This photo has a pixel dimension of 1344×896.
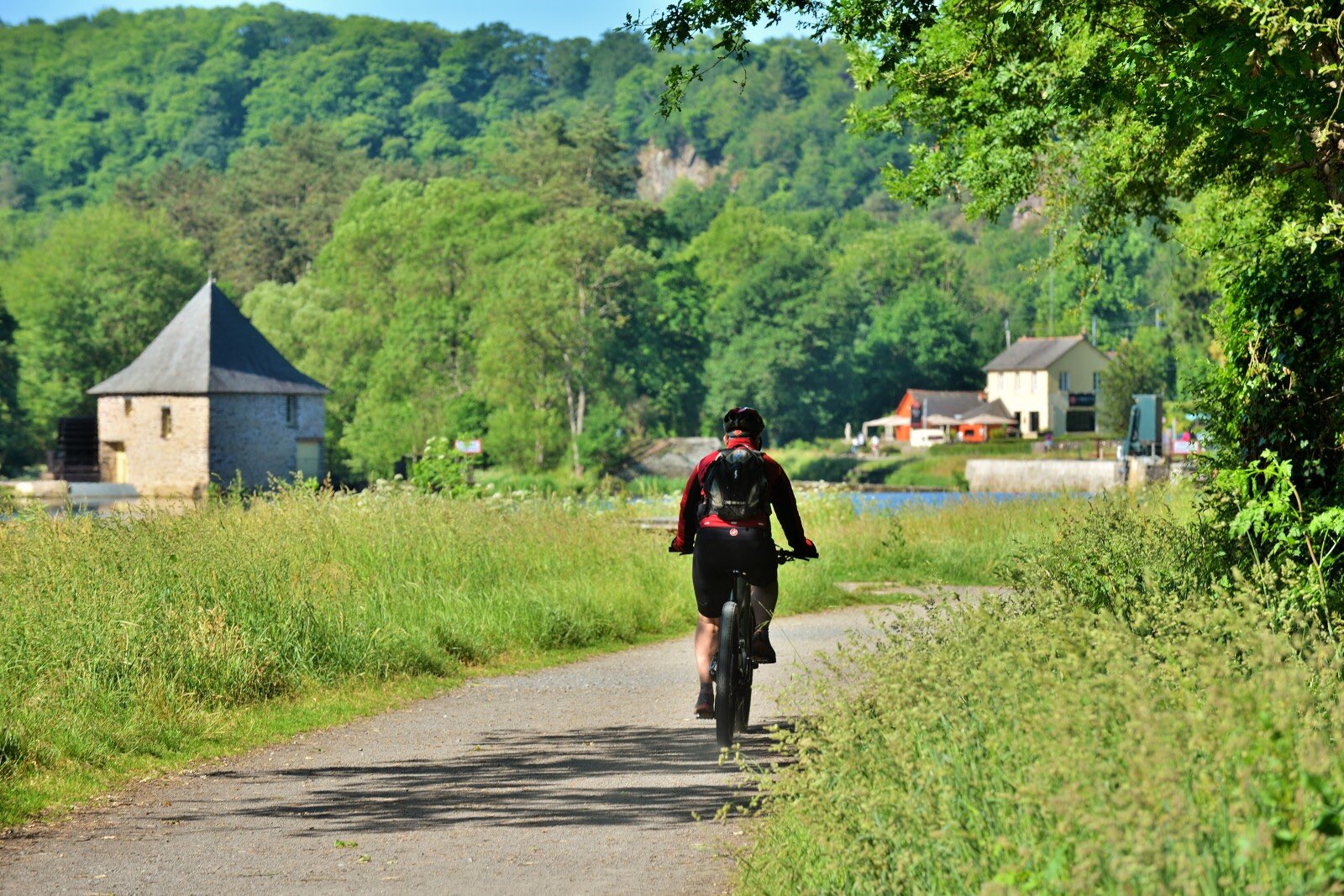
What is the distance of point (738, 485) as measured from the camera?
10.0 metres

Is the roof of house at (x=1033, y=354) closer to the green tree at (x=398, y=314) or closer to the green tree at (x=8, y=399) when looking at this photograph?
the green tree at (x=398, y=314)

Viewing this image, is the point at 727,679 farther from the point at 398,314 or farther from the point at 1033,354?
the point at 1033,354

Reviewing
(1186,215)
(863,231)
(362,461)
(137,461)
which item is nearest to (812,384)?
(362,461)

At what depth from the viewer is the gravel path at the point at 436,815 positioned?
706 centimetres

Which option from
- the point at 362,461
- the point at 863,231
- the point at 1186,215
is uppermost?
the point at 863,231

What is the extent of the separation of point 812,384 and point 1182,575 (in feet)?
326

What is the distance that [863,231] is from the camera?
543ft

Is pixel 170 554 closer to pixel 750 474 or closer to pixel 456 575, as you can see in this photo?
pixel 456 575

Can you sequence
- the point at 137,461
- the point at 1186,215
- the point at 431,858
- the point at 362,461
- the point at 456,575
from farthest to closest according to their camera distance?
the point at 362,461, the point at 137,461, the point at 1186,215, the point at 456,575, the point at 431,858

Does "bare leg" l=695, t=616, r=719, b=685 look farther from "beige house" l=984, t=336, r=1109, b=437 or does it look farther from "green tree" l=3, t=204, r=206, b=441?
"beige house" l=984, t=336, r=1109, b=437

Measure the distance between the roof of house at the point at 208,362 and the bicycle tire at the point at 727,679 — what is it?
67.2 metres

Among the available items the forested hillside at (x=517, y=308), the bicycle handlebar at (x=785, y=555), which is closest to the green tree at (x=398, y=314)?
the forested hillside at (x=517, y=308)

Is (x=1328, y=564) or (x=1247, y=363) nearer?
(x=1328, y=564)

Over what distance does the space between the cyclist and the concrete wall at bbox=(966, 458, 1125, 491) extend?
55.9 meters
